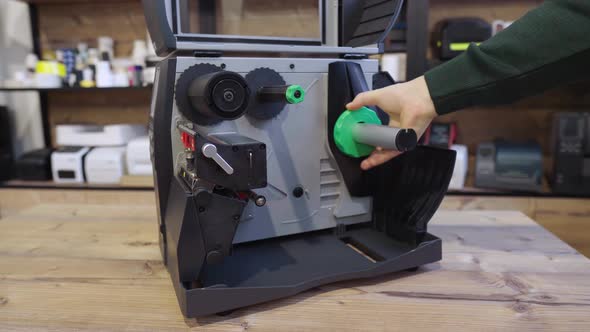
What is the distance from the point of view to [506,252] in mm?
660

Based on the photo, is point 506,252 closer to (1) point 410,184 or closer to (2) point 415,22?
(1) point 410,184

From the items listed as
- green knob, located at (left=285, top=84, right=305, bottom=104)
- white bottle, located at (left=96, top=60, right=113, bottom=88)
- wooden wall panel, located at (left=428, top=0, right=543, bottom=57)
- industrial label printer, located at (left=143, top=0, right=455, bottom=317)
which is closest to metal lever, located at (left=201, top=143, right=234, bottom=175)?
industrial label printer, located at (left=143, top=0, right=455, bottom=317)

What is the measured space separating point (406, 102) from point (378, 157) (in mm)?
101

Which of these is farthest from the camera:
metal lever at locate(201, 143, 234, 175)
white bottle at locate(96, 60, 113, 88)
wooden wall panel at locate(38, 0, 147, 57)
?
wooden wall panel at locate(38, 0, 147, 57)

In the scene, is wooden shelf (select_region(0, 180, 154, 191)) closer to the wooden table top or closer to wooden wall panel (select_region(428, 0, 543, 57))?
the wooden table top

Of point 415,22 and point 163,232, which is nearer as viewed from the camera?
point 163,232

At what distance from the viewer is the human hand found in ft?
1.86

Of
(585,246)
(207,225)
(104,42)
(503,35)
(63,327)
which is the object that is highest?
(104,42)

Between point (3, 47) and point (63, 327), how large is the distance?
200 cm

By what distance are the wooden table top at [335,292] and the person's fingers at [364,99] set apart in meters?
0.25

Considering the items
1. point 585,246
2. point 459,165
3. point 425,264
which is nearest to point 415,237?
point 425,264

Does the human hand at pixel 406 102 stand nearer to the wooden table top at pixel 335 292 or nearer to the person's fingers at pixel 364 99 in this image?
the person's fingers at pixel 364 99

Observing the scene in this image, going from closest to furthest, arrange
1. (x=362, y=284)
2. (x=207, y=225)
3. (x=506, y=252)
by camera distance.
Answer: (x=207, y=225) → (x=362, y=284) → (x=506, y=252)

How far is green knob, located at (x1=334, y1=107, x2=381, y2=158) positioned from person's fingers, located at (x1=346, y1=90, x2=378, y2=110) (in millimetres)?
18
